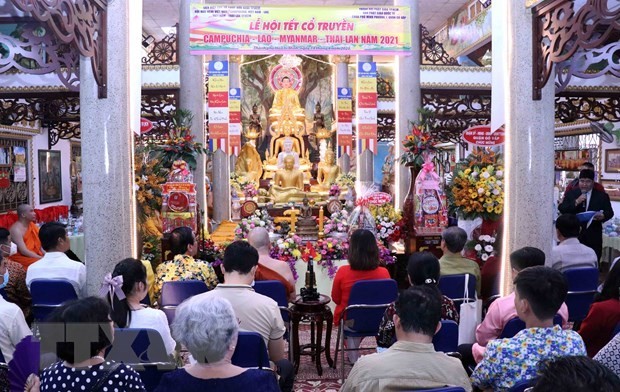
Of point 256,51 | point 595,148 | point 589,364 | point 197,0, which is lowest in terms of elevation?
point 589,364

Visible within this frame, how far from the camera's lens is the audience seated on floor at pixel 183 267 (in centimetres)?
406

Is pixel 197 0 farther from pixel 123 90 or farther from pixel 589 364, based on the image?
pixel 589 364

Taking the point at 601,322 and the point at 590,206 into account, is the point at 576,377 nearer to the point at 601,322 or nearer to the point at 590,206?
the point at 601,322

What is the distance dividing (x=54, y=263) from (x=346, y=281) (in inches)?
84.3

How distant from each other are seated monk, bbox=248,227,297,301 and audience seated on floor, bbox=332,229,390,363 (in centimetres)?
35

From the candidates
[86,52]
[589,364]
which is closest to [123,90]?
[86,52]

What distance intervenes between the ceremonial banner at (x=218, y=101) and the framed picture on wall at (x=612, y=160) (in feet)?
22.2

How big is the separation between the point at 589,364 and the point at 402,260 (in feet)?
17.3

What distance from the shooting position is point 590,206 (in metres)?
6.43

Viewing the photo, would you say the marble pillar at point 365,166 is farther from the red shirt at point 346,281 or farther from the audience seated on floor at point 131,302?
the audience seated on floor at point 131,302

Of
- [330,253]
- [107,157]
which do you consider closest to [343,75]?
[330,253]

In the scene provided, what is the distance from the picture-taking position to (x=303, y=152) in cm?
1543

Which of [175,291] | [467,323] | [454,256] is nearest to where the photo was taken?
[467,323]

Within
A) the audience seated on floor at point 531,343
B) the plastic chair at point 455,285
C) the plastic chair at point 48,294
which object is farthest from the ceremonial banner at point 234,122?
the audience seated on floor at point 531,343
